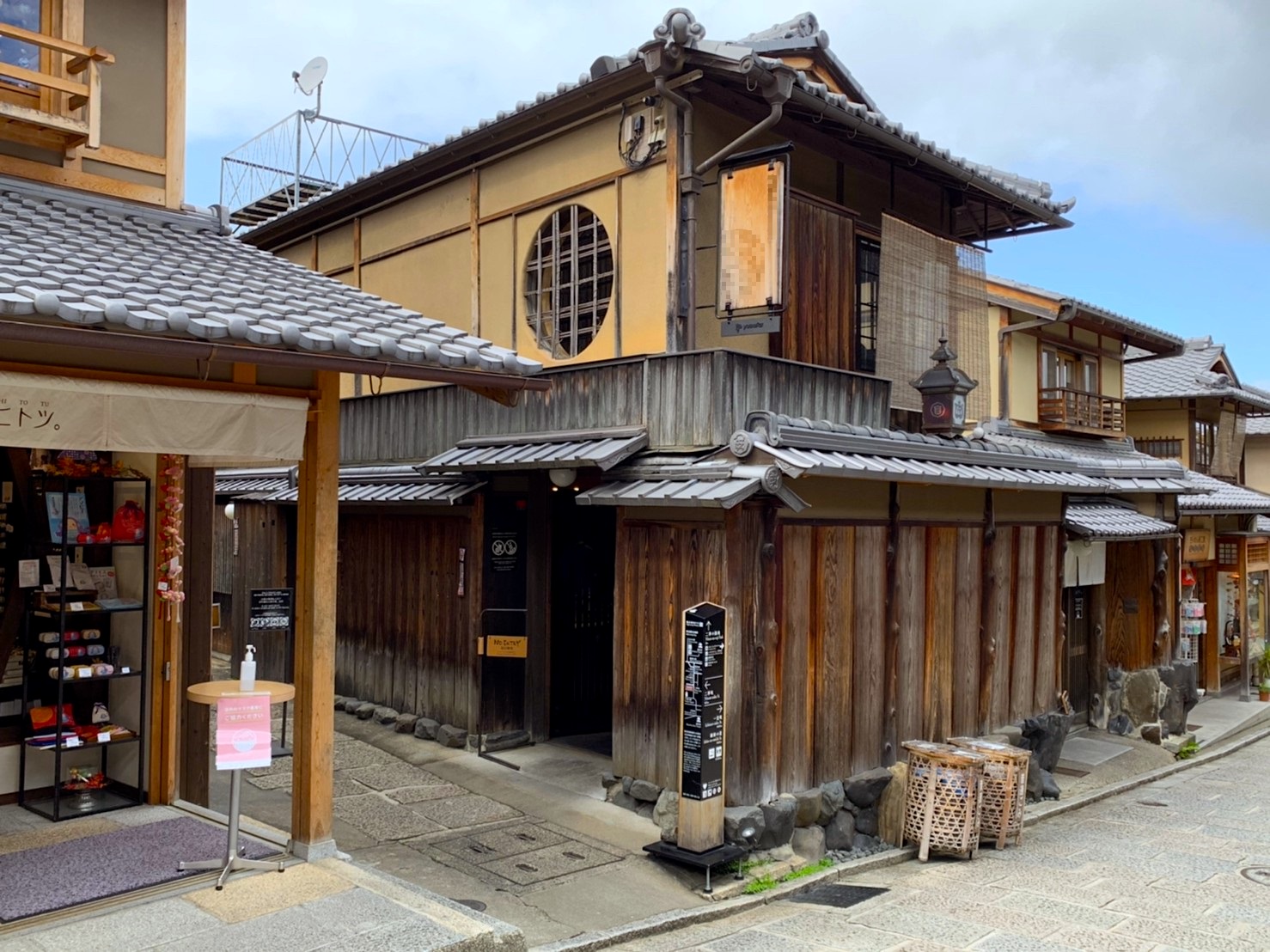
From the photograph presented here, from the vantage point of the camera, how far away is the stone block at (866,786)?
11109 millimetres

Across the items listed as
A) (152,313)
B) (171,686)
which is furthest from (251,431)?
(171,686)

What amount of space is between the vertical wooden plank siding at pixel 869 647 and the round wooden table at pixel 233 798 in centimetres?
652

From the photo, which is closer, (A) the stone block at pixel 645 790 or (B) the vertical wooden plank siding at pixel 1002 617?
(A) the stone block at pixel 645 790

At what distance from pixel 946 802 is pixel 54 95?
36.5ft

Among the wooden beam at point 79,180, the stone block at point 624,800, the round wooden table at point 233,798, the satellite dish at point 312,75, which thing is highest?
the satellite dish at point 312,75

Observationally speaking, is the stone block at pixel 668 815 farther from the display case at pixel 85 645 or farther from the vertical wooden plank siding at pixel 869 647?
the display case at pixel 85 645

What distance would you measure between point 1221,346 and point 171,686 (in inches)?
1187

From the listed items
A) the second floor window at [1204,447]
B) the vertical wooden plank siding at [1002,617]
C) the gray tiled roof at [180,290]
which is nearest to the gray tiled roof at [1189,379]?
the second floor window at [1204,447]

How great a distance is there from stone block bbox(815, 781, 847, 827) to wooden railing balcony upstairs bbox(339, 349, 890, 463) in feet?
13.0

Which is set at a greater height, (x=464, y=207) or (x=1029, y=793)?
(x=464, y=207)

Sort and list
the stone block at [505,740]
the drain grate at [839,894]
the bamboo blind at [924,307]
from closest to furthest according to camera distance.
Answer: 1. the drain grate at [839,894]
2. the bamboo blind at [924,307]
3. the stone block at [505,740]

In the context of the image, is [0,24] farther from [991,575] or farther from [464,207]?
[991,575]

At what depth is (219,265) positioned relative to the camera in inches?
319

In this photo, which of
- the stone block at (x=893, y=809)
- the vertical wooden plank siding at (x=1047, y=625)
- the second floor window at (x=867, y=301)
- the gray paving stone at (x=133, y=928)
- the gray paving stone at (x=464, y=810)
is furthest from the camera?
the vertical wooden plank siding at (x=1047, y=625)
